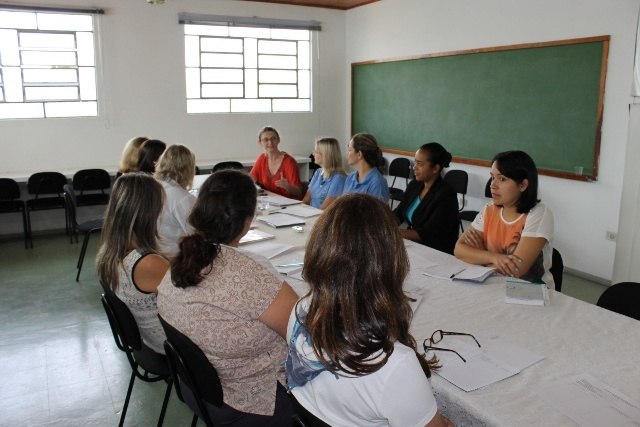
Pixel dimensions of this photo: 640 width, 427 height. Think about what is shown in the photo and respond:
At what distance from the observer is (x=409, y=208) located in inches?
141

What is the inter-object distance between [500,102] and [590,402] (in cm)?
452

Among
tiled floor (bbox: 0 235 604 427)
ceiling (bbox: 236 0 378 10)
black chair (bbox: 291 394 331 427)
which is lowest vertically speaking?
tiled floor (bbox: 0 235 604 427)

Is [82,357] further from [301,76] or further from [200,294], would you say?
[301,76]

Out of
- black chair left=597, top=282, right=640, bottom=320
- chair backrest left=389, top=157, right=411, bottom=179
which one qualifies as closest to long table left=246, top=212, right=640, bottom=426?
black chair left=597, top=282, right=640, bottom=320

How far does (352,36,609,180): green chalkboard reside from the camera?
4629mm

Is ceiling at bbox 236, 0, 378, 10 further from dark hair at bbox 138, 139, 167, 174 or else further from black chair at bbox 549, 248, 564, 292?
black chair at bbox 549, 248, 564, 292

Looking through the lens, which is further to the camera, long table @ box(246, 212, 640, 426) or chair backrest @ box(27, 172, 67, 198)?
chair backrest @ box(27, 172, 67, 198)

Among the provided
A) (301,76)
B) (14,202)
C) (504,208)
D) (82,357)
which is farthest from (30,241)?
(504,208)

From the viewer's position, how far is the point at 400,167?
6.85 metres

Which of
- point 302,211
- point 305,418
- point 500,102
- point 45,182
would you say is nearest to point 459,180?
point 500,102

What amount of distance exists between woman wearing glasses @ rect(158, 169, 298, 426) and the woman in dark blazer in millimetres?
1699

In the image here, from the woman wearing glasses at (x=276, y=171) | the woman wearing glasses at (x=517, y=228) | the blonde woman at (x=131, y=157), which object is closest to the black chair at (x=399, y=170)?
the woman wearing glasses at (x=276, y=171)

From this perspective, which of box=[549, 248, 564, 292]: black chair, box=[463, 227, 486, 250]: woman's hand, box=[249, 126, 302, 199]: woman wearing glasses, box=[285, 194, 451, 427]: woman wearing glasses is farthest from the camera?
box=[249, 126, 302, 199]: woman wearing glasses

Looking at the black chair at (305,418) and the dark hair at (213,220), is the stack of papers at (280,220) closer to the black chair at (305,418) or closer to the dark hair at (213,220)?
the dark hair at (213,220)
